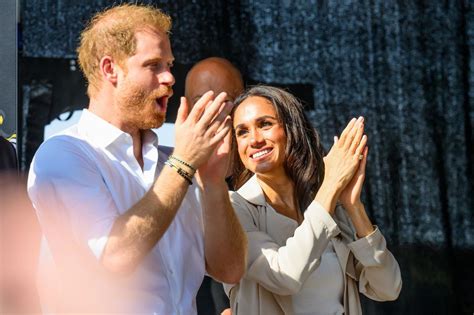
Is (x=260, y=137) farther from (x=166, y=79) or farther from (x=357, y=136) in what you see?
(x=166, y=79)

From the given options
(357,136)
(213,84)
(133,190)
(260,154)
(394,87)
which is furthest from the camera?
(394,87)

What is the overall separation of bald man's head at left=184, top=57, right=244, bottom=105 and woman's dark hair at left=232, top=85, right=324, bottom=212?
50 cm

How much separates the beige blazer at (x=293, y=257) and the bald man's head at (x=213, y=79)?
67 cm

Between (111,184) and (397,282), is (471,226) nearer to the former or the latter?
(397,282)

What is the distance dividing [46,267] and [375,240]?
1118 millimetres

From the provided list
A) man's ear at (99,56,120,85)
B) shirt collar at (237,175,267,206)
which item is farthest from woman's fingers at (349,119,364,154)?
man's ear at (99,56,120,85)

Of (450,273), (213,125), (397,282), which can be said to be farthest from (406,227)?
(213,125)

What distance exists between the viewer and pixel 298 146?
2891mm

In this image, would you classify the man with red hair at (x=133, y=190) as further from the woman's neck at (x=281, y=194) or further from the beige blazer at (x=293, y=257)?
the woman's neck at (x=281, y=194)

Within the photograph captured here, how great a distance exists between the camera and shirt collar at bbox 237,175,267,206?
2.76 meters

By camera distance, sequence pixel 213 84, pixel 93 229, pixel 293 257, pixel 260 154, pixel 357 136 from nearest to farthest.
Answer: pixel 93 229 < pixel 293 257 < pixel 357 136 < pixel 260 154 < pixel 213 84

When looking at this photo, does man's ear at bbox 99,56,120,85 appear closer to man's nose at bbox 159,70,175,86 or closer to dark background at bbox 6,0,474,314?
man's nose at bbox 159,70,175,86

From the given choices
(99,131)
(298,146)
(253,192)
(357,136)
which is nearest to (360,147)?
(357,136)

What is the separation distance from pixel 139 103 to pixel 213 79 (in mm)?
1338
